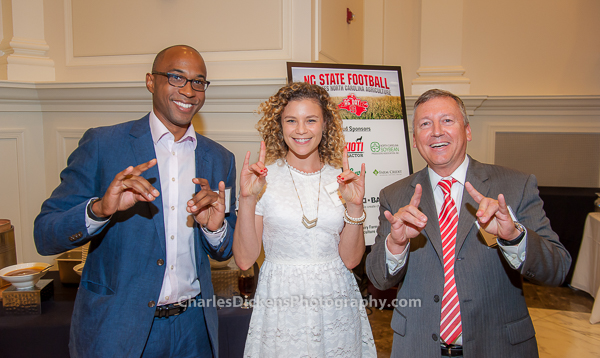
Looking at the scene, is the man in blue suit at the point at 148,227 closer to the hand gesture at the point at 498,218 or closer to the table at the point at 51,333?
the table at the point at 51,333

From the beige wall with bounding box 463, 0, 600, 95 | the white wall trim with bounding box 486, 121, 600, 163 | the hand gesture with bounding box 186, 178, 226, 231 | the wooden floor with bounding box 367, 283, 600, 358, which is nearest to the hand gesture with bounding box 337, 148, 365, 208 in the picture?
the hand gesture with bounding box 186, 178, 226, 231

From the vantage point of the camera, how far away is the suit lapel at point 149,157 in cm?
163

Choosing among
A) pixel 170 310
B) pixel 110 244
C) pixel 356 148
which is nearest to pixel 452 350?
pixel 170 310

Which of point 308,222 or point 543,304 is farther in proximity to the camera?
point 543,304

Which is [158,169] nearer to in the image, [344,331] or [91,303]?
[91,303]

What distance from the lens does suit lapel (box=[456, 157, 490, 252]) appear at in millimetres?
1510

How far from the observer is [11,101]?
Answer: 3084mm

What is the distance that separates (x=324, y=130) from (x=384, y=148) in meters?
1.20

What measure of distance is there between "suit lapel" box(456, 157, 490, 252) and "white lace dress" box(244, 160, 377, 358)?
565 millimetres

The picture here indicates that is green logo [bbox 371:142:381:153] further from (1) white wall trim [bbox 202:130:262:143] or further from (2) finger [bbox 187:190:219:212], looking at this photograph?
(2) finger [bbox 187:190:219:212]

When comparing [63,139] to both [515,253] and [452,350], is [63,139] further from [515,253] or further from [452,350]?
[515,253]

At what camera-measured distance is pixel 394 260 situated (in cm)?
153

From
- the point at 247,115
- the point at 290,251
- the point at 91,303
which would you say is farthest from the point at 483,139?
the point at 91,303

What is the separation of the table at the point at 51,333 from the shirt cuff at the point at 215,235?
596mm
